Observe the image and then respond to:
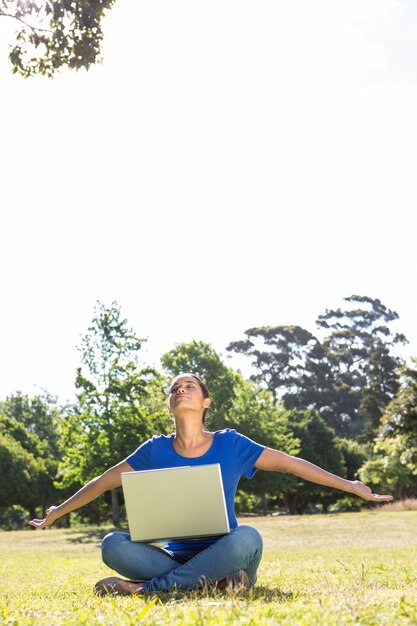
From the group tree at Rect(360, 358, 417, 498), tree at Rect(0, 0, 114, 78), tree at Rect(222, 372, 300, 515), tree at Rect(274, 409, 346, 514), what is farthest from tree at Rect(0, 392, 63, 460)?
tree at Rect(0, 0, 114, 78)

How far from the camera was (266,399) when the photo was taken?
142 feet

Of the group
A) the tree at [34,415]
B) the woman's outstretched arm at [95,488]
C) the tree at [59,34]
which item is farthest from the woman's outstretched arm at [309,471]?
the tree at [34,415]

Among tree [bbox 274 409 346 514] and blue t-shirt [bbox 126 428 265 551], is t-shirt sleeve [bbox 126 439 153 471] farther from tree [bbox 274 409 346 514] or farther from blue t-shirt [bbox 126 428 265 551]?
tree [bbox 274 409 346 514]

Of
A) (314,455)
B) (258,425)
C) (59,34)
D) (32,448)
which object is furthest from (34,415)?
(59,34)

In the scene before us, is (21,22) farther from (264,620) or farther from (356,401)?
(356,401)

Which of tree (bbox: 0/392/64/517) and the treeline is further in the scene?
tree (bbox: 0/392/64/517)

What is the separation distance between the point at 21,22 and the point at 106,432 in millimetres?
19781

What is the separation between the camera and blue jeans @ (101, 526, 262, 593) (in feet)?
17.6

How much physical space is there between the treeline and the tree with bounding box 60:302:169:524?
4cm

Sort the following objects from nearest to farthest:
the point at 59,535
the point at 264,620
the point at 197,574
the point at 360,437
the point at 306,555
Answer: the point at 264,620
the point at 197,574
the point at 306,555
the point at 59,535
the point at 360,437

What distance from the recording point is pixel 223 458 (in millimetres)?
5762

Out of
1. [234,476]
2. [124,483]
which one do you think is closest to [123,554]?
[124,483]

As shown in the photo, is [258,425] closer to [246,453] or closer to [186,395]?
[246,453]

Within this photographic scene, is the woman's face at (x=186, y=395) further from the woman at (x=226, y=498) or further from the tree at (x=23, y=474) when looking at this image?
the tree at (x=23, y=474)
